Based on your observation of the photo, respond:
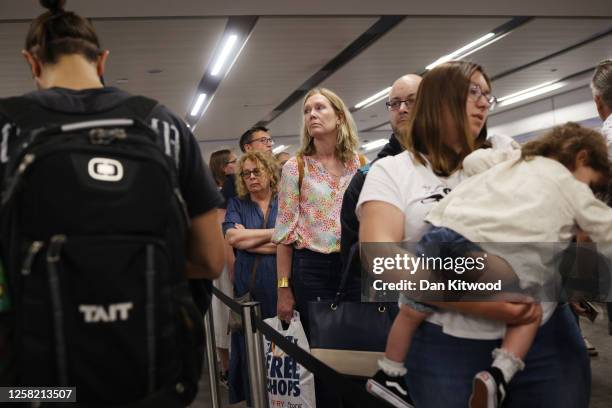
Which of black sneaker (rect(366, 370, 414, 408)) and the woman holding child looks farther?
black sneaker (rect(366, 370, 414, 408))

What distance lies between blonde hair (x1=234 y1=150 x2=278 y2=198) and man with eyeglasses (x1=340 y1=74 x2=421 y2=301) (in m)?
1.56

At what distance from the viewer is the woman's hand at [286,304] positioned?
2.90m

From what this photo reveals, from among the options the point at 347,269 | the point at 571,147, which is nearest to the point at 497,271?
the point at 571,147

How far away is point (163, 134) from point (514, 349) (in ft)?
3.29

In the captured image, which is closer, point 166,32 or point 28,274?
point 28,274

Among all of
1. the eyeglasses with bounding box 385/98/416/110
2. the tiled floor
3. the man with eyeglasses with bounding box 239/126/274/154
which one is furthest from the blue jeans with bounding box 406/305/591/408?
the man with eyeglasses with bounding box 239/126/274/154

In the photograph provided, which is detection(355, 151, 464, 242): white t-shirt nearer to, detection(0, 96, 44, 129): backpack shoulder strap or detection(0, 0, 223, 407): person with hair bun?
detection(0, 0, 223, 407): person with hair bun

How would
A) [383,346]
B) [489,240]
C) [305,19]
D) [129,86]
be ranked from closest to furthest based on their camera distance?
[489,240] → [383,346] → [305,19] → [129,86]

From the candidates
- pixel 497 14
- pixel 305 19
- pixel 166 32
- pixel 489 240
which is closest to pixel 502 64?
pixel 497 14

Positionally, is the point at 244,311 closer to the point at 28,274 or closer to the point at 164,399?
the point at 164,399

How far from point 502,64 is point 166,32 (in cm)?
689

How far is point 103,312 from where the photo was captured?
115 cm

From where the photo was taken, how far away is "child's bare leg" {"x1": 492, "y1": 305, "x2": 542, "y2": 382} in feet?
4.55

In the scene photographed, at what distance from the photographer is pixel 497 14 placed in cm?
795
